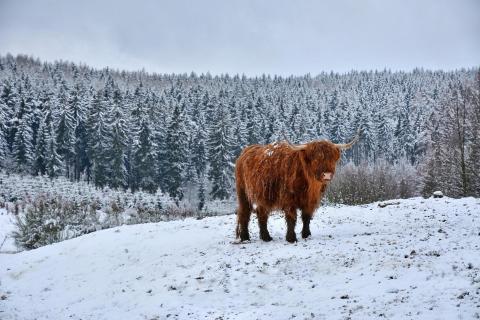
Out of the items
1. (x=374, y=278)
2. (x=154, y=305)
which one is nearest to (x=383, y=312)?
(x=374, y=278)

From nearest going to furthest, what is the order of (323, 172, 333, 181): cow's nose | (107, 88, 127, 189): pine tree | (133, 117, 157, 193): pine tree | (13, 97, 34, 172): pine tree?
(323, 172, 333, 181): cow's nose
(107, 88, 127, 189): pine tree
(13, 97, 34, 172): pine tree
(133, 117, 157, 193): pine tree

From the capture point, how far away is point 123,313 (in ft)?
29.1

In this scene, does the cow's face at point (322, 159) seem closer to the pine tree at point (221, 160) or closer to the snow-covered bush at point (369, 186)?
the snow-covered bush at point (369, 186)

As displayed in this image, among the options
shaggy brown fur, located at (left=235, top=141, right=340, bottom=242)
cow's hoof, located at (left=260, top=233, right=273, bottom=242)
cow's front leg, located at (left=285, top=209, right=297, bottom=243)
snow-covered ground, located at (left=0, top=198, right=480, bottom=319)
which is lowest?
snow-covered ground, located at (left=0, top=198, right=480, bottom=319)

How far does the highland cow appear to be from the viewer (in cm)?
1103

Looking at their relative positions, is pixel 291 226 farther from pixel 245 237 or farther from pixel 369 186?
pixel 369 186

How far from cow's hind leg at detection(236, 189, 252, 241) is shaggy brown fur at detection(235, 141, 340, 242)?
32 cm

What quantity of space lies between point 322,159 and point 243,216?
281 cm

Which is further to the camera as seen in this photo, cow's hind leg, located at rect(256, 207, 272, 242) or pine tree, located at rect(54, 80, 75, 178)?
pine tree, located at rect(54, 80, 75, 178)

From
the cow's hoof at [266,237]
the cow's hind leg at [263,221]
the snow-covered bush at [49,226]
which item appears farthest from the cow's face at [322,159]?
the snow-covered bush at [49,226]

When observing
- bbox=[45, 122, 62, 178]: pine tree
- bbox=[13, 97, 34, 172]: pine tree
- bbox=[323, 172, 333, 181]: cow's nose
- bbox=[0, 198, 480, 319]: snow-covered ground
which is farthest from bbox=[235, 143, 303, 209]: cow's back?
bbox=[13, 97, 34, 172]: pine tree

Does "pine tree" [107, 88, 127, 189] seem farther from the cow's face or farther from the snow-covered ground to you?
the cow's face

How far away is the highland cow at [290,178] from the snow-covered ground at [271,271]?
0.78m

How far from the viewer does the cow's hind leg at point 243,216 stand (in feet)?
40.6
